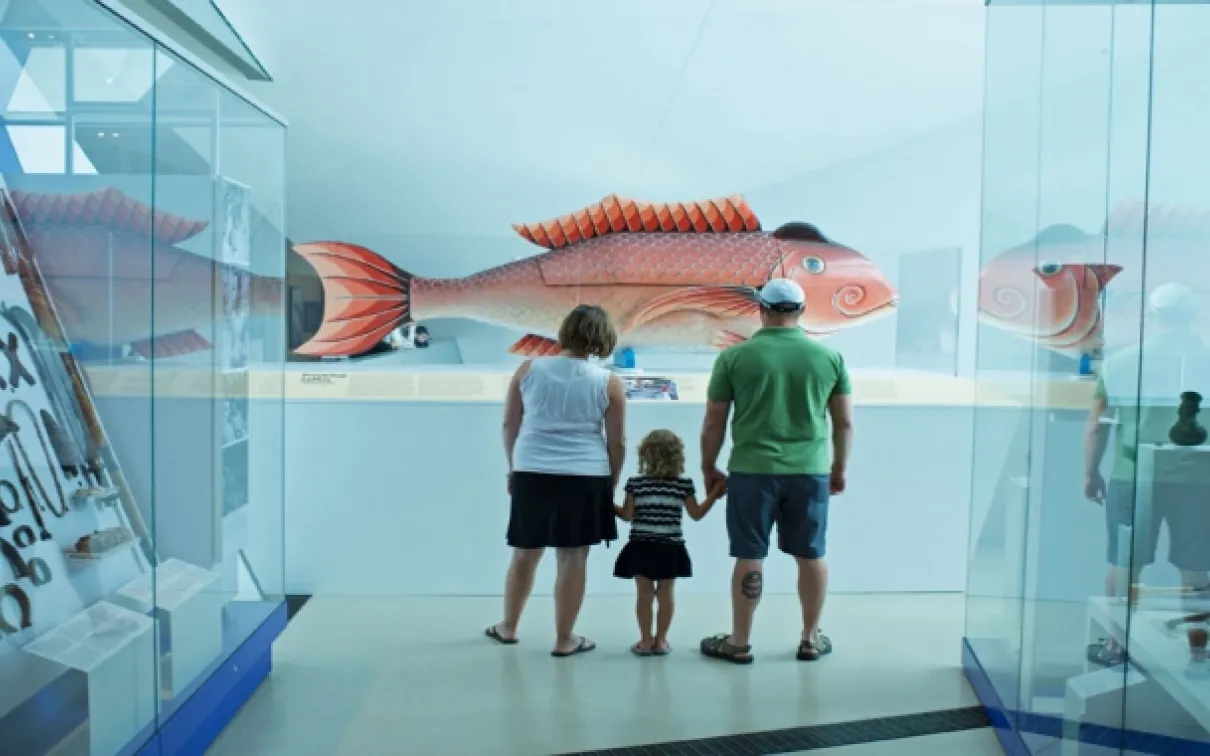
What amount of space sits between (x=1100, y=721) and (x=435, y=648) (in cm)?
235

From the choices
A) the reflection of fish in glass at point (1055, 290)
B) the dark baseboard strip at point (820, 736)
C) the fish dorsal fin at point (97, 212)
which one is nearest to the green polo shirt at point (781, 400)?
the reflection of fish in glass at point (1055, 290)

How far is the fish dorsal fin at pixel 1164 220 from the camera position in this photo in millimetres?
1825

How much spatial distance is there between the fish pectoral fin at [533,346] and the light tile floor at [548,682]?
1.07 m

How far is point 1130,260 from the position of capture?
1980 millimetres

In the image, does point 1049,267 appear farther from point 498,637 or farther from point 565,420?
point 498,637

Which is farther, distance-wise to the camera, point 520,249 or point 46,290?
point 520,249

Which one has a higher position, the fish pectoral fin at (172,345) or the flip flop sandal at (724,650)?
the fish pectoral fin at (172,345)

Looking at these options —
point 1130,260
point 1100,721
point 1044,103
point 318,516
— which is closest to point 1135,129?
point 1130,260

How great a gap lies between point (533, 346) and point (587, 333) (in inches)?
45.4

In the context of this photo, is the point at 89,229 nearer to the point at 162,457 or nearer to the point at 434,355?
the point at 162,457

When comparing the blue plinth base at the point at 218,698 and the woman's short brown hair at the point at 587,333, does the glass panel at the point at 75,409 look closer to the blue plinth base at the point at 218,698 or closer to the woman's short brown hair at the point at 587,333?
the blue plinth base at the point at 218,698

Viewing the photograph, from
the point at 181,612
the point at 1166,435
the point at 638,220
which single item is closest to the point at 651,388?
the point at 638,220

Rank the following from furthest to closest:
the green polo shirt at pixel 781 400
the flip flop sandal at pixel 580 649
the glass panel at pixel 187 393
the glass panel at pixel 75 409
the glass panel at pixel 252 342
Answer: the flip flop sandal at pixel 580 649 < the green polo shirt at pixel 781 400 < the glass panel at pixel 252 342 < the glass panel at pixel 187 393 < the glass panel at pixel 75 409

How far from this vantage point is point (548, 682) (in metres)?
3.45
